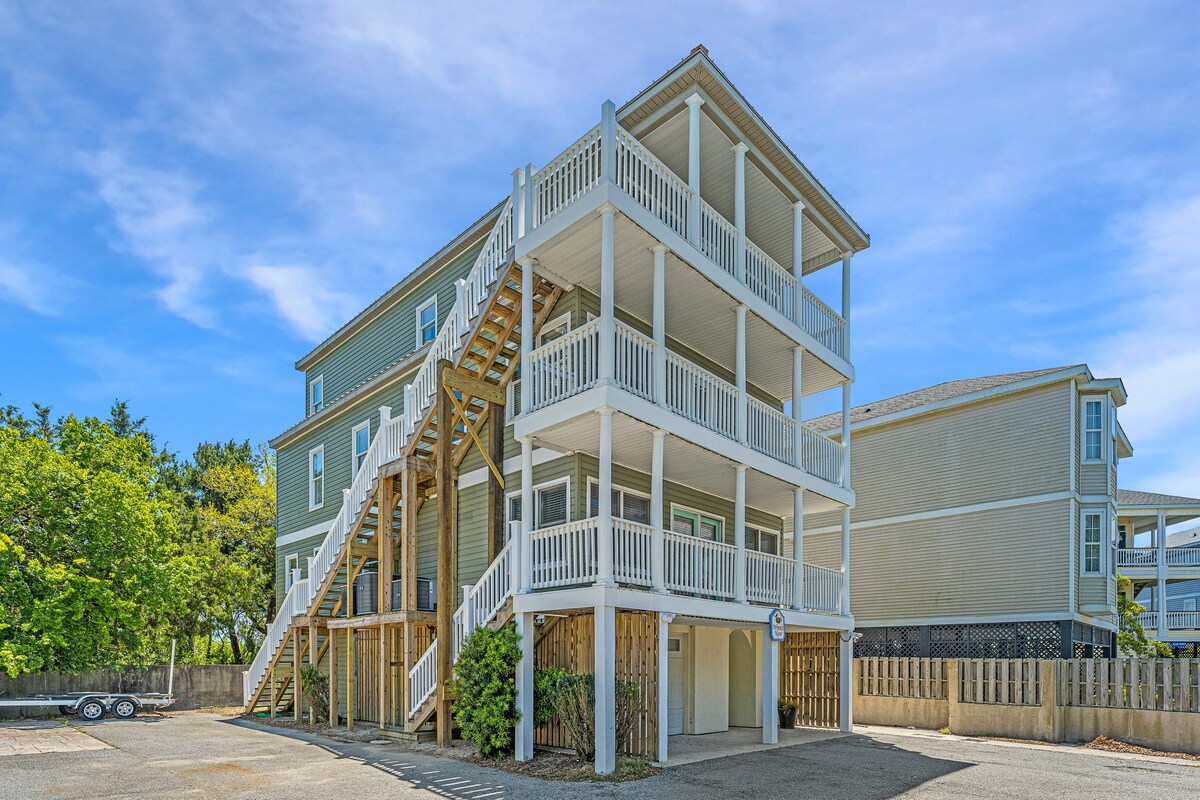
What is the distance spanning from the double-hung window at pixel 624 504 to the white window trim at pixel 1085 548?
14.3 m

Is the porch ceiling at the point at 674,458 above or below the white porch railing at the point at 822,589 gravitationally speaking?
above

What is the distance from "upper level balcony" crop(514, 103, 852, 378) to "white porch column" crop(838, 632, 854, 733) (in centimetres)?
658

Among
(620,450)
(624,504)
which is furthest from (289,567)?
(620,450)

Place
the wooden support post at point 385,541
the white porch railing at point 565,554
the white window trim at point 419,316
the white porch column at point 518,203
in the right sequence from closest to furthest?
the white porch railing at point 565,554
the white porch column at point 518,203
the wooden support post at point 385,541
the white window trim at point 419,316

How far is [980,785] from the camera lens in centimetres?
1184

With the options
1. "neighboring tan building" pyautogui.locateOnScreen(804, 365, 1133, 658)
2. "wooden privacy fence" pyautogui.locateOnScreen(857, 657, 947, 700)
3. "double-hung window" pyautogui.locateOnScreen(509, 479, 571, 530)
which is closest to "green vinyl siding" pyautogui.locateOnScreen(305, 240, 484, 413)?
"double-hung window" pyautogui.locateOnScreen(509, 479, 571, 530)

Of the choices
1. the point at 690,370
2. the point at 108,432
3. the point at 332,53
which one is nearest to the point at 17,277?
the point at 108,432

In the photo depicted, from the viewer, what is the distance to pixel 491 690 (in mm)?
12789

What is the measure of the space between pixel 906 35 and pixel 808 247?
26.7 ft

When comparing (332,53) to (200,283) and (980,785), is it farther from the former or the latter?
(980,785)

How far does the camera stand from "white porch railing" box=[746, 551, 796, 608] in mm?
15109

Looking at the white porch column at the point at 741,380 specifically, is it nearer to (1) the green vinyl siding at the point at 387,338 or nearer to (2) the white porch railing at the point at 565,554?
(2) the white porch railing at the point at 565,554

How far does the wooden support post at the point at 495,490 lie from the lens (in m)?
15.8

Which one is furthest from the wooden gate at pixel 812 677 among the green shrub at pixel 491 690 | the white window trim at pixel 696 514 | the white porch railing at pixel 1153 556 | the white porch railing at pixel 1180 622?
the white porch railing at pixel 1180 622
